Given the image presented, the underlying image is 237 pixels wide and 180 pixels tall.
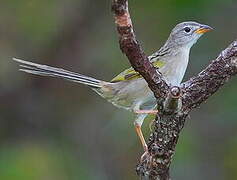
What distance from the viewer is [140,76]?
277 inches

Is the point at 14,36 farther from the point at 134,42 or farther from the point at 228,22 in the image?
the point at 134,42

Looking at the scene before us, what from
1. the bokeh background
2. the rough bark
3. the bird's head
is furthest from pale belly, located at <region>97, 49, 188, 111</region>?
the rough bark

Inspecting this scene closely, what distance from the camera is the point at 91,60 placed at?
10.2 m

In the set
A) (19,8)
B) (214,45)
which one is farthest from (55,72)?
(214,45)

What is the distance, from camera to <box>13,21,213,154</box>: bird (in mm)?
6766

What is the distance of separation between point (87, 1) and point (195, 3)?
1747 millimetres

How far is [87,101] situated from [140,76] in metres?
3.44

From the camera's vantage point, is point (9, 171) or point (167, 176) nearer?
point (167, 176)

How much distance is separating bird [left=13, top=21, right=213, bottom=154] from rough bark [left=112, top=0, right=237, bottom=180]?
1.34 meters

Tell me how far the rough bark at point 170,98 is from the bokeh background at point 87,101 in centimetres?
304

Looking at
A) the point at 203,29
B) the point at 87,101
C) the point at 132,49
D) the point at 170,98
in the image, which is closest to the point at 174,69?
the point at 203,29

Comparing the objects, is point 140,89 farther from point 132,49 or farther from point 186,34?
point 132,49

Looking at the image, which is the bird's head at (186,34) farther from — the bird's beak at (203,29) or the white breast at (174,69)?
the white breast at (174,69)

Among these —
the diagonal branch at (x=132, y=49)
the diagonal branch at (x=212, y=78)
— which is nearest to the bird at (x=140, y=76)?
the diagonal branch at (x=212, y=78)
